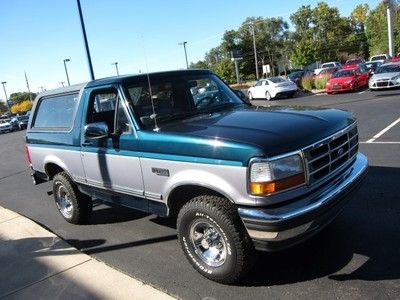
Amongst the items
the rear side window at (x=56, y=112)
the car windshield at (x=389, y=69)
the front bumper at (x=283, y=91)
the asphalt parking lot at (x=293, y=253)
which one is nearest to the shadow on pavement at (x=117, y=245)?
the asphalt parking lot at (x=293, y=253)

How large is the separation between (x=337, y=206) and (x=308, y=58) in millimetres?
75192

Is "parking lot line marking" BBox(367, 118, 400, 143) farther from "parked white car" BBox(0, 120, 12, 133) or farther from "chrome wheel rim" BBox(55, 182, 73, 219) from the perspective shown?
"parked white car" BBox(0, 120, 12, 133)

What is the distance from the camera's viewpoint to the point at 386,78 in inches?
899

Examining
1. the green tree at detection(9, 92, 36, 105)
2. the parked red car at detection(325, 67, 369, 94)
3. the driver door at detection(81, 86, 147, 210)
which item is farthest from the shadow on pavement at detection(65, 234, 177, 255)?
the green tree at detection(9, 92, 36, 105)

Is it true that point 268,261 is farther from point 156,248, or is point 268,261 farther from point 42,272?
point 42,272

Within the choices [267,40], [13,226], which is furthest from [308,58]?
[13,226]

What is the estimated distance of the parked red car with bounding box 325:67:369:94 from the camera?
25812 mm

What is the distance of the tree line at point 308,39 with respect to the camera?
76438mm

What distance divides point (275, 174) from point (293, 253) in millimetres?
1430

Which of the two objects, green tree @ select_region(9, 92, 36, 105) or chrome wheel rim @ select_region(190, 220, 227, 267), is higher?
chrome wheel rim @ select_region(190, 220, 227, 267)

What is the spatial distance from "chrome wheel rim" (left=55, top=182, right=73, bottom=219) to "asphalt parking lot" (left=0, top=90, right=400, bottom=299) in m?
0.18

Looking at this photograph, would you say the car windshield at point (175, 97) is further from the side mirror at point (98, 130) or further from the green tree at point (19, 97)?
the green tree at point (19, 97)

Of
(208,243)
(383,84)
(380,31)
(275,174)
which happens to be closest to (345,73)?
(383,84)

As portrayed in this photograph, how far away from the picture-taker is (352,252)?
14.7ft
